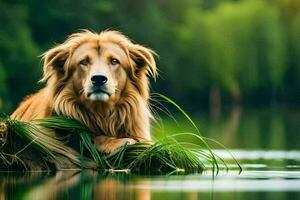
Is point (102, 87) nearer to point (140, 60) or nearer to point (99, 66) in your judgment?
point (99, 66)

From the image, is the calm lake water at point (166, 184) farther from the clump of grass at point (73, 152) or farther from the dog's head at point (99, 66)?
the dog's head at point (99, 66)

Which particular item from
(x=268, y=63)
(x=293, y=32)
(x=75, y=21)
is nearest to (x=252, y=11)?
(x=293, y=32)

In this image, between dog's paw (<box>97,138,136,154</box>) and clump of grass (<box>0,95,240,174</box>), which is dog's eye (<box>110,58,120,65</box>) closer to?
clump of grass (<box>0,95,240,174</box>)

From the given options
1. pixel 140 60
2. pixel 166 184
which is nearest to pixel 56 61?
pixel 140 60

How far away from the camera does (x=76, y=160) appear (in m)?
13.8

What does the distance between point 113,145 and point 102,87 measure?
0.54 m

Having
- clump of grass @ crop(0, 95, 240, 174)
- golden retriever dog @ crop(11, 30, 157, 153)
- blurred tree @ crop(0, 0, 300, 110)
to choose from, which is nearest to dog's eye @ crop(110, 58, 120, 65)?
golden retriever dog @ crop(11, 30, 157, 153)

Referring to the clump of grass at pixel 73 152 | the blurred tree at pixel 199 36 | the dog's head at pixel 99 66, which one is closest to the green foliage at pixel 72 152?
the clump of grass at pixel 73 152

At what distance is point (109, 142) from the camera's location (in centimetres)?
1391

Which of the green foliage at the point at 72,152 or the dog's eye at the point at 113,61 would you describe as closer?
the green foliage at the point at 72,152

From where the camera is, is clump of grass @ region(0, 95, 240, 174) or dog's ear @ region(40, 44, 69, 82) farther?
dog's ear @ region(40, 44, 69, 82)

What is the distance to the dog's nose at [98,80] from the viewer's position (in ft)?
45.7

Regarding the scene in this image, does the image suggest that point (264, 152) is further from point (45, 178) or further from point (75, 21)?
point (75, 21)

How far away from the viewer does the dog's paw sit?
13.8m
